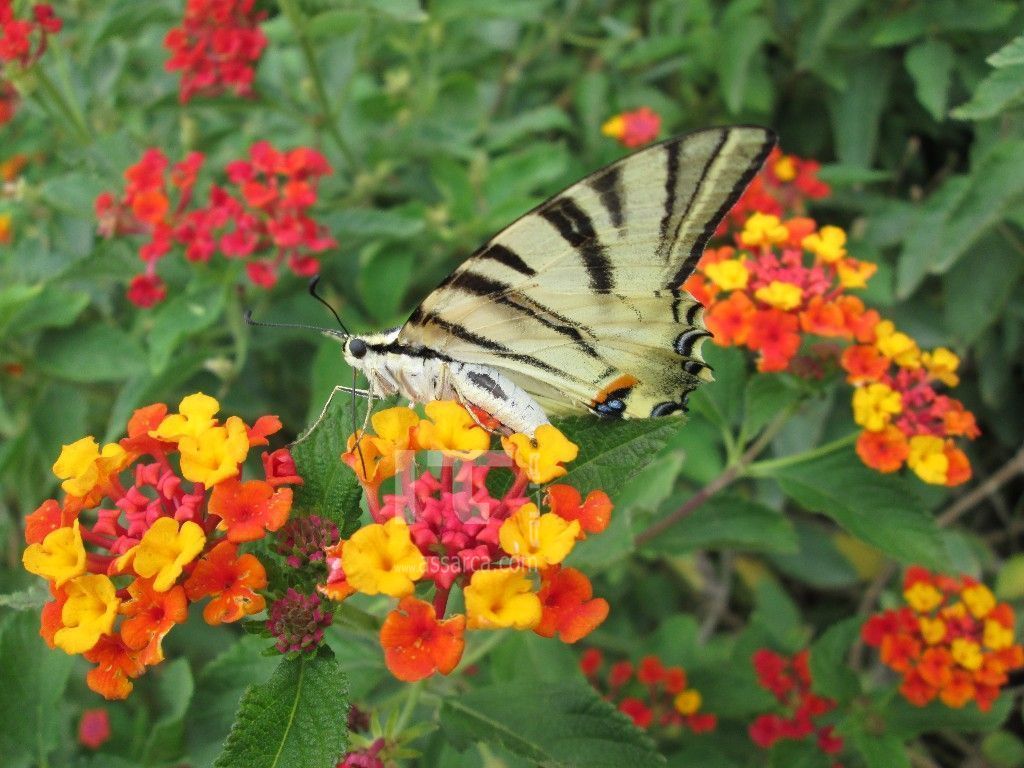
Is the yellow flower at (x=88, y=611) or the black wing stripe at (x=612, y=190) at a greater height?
the black wing stripe at (x=612, y=190)

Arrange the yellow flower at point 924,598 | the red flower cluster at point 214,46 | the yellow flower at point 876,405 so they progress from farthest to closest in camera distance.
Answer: the red flower cluster at point 214,46, the yellow flower at point 924,598, the yellow flower at point 876,405

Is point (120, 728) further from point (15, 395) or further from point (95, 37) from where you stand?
point (95, 37)

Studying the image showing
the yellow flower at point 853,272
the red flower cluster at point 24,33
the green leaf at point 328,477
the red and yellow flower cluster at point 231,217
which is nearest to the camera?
the green leaf at point 328,477

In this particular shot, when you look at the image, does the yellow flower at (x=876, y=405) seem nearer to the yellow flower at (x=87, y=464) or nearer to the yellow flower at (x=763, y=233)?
the yellow flower at (x=763, y=233)

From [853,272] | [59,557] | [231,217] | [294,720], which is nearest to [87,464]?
[59,557]

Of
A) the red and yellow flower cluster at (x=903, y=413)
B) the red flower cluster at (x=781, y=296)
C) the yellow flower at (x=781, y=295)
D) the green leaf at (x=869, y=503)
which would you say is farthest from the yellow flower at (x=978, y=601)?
the yellow flower at (x=781, y=295)

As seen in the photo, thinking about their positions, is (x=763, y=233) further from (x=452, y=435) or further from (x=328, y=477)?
(x=328, y=477)

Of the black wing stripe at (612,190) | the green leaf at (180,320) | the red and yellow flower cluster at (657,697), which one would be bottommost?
the red and yellow flower cluster at (657,697)

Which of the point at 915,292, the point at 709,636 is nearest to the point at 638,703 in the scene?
the point at 709,636
